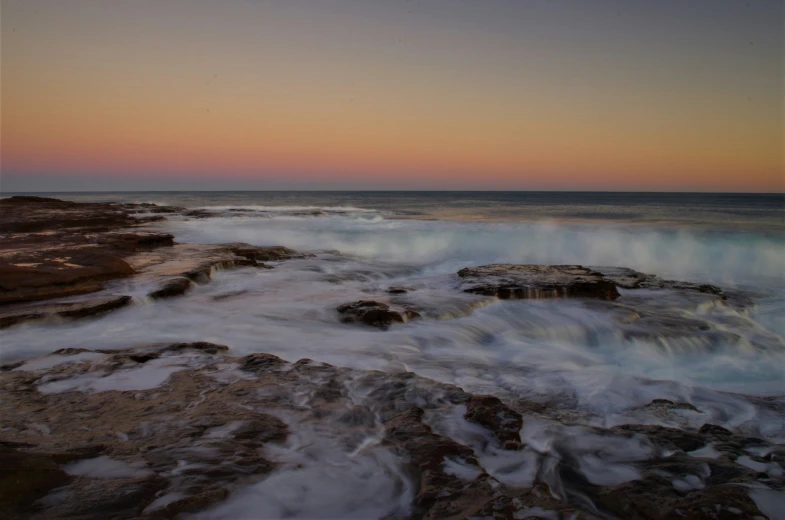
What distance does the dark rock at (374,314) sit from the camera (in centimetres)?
621

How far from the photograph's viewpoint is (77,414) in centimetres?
312

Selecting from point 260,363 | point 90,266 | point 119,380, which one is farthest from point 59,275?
point 260,363

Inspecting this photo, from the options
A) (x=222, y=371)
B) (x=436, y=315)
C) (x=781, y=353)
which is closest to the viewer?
(x=222, y=371)

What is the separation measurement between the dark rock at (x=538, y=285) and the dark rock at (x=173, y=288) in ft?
14.9

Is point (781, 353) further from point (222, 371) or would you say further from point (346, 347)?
point (222, 371)

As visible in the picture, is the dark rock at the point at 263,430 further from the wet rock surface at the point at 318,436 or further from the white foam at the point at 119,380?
the white foam at the point at 119,380

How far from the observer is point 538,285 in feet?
26.5

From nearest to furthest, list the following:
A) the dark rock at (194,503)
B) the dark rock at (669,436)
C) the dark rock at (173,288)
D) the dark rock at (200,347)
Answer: the dark rock at (194,503)
the dark rock at (669,436)
the dark rock at (200,347)
the dark rock at (173,288)

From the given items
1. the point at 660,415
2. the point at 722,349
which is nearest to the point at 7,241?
the point at 660,415

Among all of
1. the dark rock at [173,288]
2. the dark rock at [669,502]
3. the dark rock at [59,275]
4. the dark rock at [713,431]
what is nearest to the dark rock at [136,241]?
the dark rock at [59,275]

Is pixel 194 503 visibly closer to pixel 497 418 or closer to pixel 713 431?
pixel 497 418

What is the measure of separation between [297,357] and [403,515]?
293 cm

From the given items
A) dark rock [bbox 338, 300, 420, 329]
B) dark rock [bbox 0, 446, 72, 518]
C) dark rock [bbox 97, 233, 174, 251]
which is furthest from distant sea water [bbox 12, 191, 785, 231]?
dark rock [bbox 0, 446, 72, 518]

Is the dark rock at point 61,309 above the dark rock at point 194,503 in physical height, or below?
above
